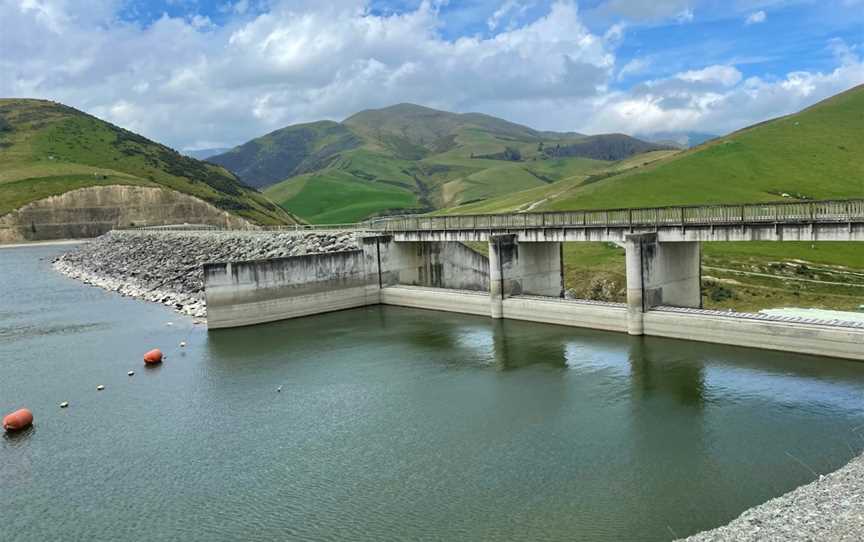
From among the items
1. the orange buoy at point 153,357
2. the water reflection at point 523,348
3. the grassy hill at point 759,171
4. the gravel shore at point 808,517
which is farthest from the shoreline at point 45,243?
the gravel shore at point 808,517

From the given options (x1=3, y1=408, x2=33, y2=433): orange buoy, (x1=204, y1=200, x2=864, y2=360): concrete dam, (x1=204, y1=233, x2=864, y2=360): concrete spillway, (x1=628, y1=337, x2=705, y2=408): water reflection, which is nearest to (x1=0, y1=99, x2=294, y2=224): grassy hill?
(x1=204, y1=233, x2=864, y2=360): concrete spillway

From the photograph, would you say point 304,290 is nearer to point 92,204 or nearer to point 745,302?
point 745,302

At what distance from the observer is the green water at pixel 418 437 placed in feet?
65.3

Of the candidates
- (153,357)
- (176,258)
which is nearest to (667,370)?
(153,357)

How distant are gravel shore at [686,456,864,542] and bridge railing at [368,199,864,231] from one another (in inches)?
787

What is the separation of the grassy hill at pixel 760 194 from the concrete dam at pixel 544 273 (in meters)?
7.14

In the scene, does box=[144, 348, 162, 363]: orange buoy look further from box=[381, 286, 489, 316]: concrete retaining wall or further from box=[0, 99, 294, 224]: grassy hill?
box=[0, 99, 294, 224]: grassy hill

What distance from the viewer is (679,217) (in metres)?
41.4

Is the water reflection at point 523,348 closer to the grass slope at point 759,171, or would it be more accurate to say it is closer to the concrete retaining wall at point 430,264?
the concrete retaining wall at point 430,264

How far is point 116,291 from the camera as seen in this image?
7294 centimetres

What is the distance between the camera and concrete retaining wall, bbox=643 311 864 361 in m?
32.6

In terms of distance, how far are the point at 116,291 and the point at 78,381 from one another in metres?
39.9

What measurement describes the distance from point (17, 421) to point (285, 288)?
2484 cm

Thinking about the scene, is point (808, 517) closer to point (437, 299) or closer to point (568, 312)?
point (568, 312)
